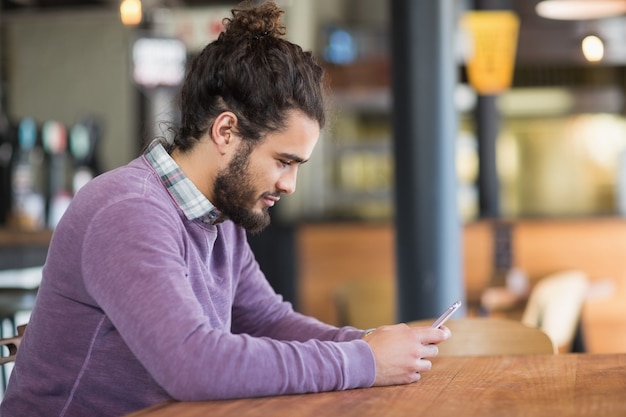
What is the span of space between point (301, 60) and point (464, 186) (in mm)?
7639

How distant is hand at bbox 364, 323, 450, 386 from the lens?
1656 mm

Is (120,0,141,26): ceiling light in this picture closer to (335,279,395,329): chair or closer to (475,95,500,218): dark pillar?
(335,279,395,329): chair

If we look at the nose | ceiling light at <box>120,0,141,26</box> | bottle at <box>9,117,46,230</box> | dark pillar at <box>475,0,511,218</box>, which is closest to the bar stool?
the nose

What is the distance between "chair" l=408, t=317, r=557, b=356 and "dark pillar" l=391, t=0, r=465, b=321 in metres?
1.92

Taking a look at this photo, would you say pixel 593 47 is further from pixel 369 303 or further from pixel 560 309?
pixel 369 303

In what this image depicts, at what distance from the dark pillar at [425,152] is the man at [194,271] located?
2372 millimetres

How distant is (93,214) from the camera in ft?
5.31

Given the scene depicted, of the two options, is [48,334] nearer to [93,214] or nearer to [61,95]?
[93,214]

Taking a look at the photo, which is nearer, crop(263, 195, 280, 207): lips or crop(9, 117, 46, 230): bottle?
crop(263, 195, 280, 207): lips

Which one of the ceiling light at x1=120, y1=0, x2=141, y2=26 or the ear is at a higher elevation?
the ceiling light at x1=120, y1=0, x2=141, y2=26

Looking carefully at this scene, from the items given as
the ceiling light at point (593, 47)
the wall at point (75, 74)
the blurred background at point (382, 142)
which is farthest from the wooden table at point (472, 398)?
the wall at point (75, 74)

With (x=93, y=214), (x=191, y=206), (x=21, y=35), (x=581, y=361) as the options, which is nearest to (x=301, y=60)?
(x=191, y=206)

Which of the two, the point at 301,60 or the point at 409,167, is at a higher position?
the point at 301,60

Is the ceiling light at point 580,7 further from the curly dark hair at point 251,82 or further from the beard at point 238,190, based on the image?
the beard at point 238,190
